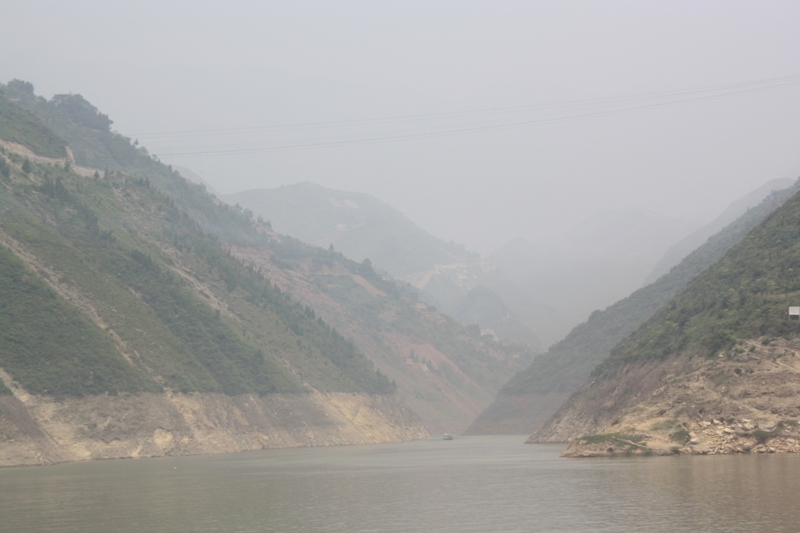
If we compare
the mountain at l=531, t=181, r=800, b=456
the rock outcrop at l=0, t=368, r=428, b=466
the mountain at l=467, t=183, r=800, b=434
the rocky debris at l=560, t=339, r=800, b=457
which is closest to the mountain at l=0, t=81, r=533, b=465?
the rock outcrop at l=0, t=368, r=428, b=466

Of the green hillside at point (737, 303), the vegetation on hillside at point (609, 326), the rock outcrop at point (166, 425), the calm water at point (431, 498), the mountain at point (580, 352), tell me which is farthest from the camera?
the mountain at point (580, 352)

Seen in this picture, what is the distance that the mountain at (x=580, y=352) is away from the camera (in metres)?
172

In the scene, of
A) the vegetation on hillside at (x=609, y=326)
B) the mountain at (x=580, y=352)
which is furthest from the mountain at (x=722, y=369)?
the mountain at (x=580, y=352)

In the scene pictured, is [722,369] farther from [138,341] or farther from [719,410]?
[138,341]

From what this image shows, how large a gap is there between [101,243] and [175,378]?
3101 centimetres

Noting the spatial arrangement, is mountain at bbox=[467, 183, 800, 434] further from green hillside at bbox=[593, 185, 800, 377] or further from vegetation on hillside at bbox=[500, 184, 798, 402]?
green hillside at bbox=[593, 185, 800, 377]

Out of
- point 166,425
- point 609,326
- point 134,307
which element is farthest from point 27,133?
point 609,326

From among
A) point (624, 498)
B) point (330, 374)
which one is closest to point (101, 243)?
point (330, 374)

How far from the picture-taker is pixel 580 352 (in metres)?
187

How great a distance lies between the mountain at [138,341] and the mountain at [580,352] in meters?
26.5

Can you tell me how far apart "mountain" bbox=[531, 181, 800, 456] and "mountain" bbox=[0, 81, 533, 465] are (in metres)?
50.5

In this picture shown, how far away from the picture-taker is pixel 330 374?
523ft

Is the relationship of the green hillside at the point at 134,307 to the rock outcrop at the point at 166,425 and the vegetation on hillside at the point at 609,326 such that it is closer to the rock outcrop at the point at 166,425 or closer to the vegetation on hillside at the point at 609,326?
the rock outcrop at the point at 166,425

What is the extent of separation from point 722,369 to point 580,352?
118 meters
